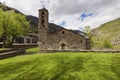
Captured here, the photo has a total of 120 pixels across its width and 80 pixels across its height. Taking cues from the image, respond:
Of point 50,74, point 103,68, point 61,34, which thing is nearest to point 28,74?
point 50,74

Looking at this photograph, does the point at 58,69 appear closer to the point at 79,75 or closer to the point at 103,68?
the point at 79,75

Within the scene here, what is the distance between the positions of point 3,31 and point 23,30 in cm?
735

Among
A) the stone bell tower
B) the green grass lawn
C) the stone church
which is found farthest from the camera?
the stone bell tower

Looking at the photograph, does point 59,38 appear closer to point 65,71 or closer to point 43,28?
point 43,28

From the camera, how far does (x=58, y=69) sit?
23.4 meters

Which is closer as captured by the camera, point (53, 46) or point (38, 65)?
point (38, 65)

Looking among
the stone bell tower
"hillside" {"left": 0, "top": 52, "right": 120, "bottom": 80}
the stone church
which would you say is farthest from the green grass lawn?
the stone bell tower

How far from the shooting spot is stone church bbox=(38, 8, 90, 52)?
54156 mm

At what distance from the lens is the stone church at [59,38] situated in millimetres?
54156

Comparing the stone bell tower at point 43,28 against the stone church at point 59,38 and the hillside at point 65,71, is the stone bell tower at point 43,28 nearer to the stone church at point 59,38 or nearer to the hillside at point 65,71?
the stone church at point 59,38

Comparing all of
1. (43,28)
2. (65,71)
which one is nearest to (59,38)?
(43,28)

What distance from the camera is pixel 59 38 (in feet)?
183

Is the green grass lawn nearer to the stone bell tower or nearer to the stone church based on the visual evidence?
the stone church

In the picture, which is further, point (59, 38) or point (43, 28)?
point (43, 28)
